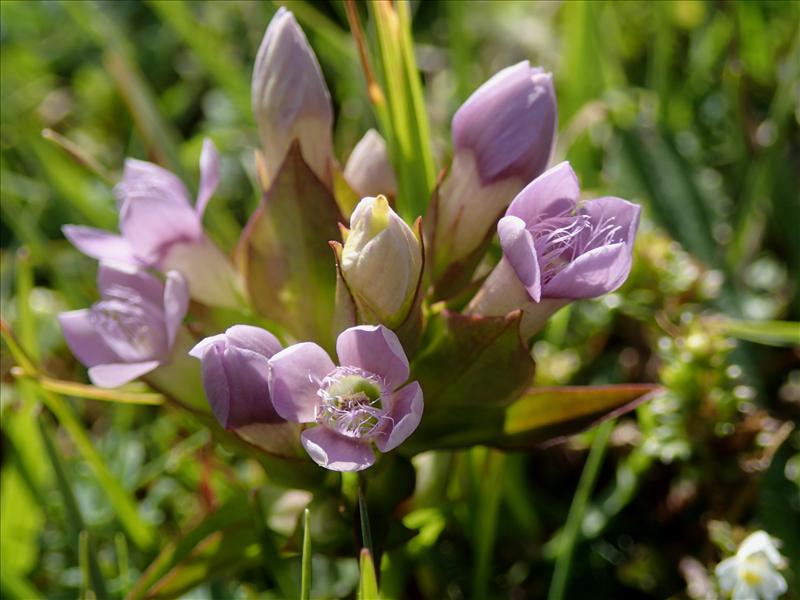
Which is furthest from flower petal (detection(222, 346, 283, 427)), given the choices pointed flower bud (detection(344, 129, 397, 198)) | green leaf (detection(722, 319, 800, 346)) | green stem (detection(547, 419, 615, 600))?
green leaf (detection(722, 319, 800, 346))

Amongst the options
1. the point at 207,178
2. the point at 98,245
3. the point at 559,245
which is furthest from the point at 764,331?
the point at 98,245

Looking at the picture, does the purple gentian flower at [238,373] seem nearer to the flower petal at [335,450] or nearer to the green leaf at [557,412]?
the flower petal at [335,450]

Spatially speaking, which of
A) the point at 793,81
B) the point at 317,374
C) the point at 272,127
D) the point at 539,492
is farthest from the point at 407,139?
the point at 793,81

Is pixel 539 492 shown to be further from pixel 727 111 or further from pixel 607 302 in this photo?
pixel 727 111

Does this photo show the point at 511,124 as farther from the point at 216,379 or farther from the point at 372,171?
the point at 216,379

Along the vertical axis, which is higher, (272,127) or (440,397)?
(272,127)

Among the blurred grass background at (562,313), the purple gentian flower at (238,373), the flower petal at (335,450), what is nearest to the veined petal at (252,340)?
the purple gentian flower at (238,373)
